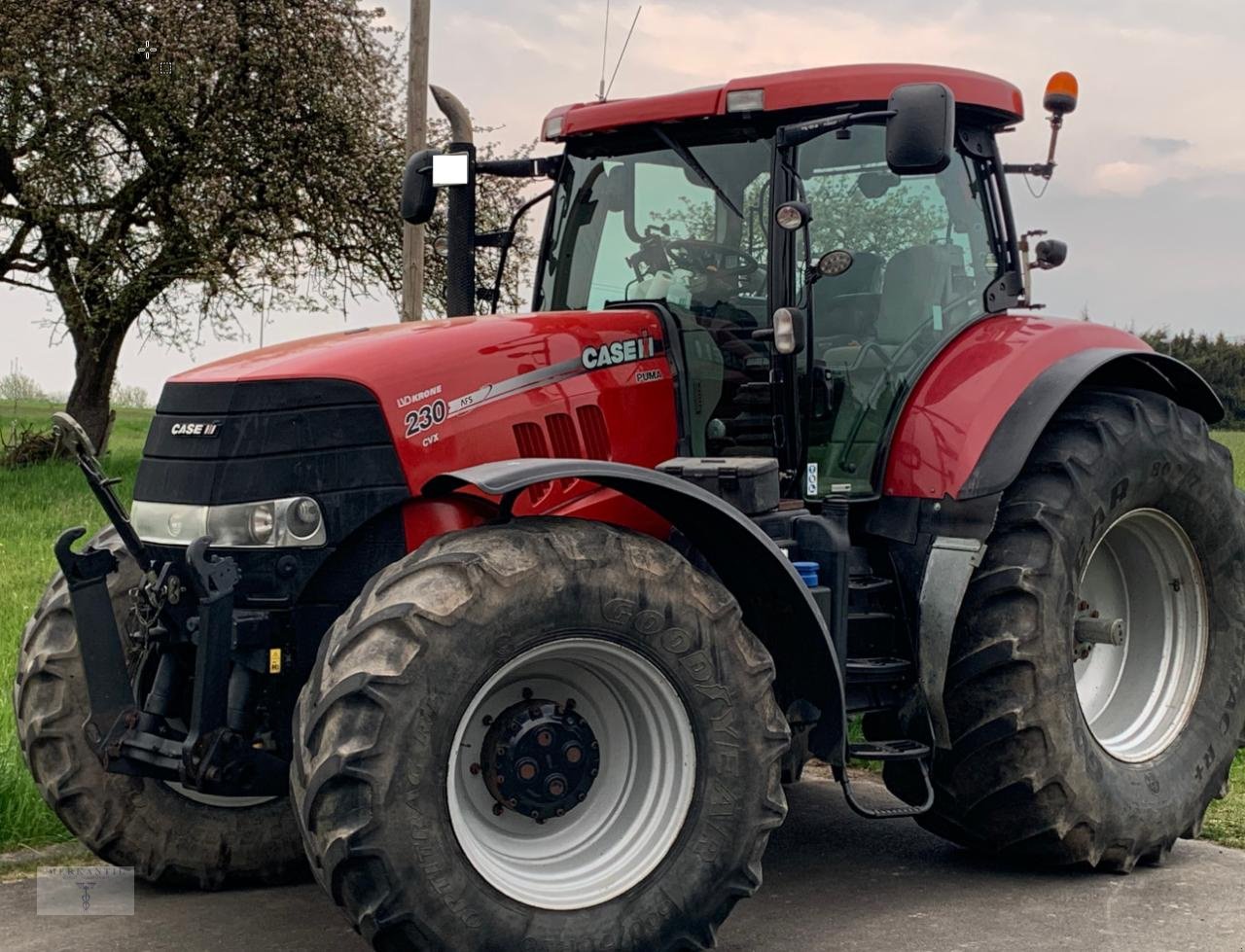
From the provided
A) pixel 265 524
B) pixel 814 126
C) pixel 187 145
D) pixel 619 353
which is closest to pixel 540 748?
pixel 265 524


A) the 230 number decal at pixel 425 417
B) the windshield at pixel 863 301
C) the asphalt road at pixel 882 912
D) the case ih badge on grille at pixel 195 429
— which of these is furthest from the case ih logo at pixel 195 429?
the windshield at pixel 863 301

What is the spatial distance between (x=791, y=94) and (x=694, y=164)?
Result: 1.39 ft

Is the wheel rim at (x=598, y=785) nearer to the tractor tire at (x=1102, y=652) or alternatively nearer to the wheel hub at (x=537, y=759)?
the wheel hub at (x=537, y=759)

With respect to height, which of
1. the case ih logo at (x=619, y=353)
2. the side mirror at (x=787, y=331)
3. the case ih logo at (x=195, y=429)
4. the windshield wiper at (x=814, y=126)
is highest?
the windshield wiper at (x=814, y=126)

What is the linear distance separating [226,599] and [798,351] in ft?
6.85

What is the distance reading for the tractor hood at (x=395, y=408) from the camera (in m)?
4.75

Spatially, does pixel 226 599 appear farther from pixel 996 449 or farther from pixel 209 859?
pixel 996 449

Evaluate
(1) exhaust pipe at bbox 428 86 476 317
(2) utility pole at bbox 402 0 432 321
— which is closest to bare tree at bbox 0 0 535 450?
(2) utility pole at bbox 402 0 432 321

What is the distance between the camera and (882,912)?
204 inches

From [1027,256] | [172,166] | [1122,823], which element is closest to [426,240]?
[172,166]

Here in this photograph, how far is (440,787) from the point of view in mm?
4148

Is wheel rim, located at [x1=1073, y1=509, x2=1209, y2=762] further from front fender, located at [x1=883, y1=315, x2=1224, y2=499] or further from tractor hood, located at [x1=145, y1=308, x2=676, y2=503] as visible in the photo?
tractor hood, located at [x1=145, y1=308, x2=676, y2=503]

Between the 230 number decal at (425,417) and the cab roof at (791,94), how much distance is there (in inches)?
58.7

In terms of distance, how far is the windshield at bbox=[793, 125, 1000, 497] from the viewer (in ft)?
18.5
